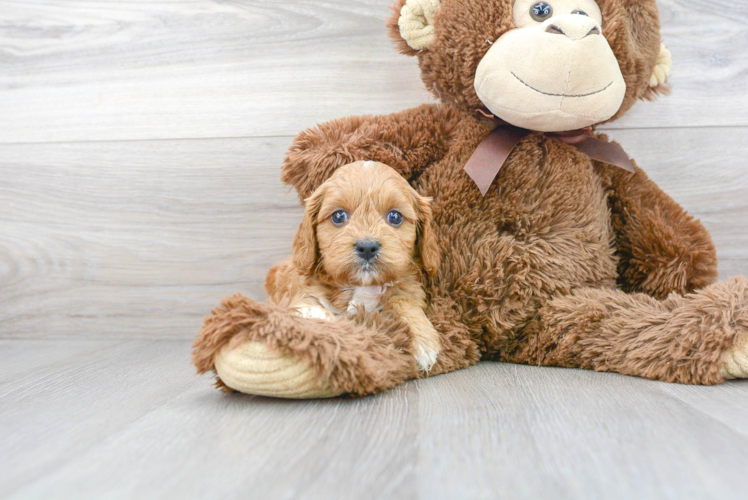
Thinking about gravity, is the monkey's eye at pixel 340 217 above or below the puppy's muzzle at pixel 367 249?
above

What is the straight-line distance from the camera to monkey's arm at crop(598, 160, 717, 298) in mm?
1080

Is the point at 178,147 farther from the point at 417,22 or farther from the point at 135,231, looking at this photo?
the point at 417,22

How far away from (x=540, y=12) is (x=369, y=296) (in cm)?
58

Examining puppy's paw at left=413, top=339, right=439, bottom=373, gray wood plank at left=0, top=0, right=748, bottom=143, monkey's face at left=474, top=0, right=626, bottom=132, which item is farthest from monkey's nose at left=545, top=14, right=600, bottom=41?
puppy's paw at left=413, top=339, right=439, bottom=373

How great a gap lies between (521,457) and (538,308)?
1.55 ft

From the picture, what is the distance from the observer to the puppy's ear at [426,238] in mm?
978

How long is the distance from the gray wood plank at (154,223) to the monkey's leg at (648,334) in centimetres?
51

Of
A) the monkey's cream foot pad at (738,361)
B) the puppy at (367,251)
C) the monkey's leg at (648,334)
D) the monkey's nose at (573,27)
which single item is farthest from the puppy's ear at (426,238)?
the monkey's cream foot pad at (738,361)

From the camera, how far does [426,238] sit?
98cm

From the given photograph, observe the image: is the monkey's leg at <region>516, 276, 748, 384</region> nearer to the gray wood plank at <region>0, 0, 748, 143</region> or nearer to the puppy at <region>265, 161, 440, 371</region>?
the puppy at <region>265, 161, 440, 371</region>

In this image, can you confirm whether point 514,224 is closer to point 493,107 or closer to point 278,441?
point 493,107

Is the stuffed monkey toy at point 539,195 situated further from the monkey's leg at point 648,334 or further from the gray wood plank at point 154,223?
the gray wood plank at point 154,223

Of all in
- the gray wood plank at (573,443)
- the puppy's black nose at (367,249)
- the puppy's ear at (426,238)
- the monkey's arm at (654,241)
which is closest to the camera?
the gray wood plank at (573,443)

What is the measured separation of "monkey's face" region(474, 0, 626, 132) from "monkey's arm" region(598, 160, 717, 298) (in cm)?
20
